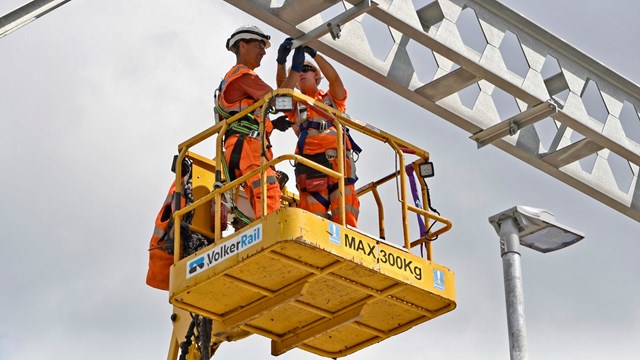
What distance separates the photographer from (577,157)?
1652 cm

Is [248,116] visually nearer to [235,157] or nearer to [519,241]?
[235,157]

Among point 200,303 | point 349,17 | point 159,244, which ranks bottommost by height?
point 200,303

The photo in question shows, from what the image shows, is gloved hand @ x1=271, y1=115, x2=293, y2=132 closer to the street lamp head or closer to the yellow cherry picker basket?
the yellow cherry picker basket

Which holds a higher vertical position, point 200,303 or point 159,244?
point 159,244

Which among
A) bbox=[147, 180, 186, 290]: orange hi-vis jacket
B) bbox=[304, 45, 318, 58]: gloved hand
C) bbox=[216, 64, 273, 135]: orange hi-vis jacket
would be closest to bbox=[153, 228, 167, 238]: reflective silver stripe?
bbox=[147, 180, 186, 290]: orange hi-vis jacket

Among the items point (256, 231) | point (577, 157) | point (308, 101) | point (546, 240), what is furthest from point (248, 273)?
point (577, 157)

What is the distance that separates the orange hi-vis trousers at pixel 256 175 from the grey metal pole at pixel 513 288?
2.09 m

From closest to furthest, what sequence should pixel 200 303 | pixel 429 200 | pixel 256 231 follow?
pixel 256 231
pixel 200 303
pixel 429 200

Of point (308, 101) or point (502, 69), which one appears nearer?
point (308, 101)

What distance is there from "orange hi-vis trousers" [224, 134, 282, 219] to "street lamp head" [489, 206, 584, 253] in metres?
1.96

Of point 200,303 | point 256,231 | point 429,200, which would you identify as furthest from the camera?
point 429,200

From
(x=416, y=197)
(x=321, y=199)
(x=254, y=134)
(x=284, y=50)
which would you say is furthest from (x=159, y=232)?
(x=416, y=197)

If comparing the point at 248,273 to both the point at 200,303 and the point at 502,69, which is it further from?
the point at 502,69

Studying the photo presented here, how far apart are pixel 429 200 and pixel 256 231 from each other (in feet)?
7.96
